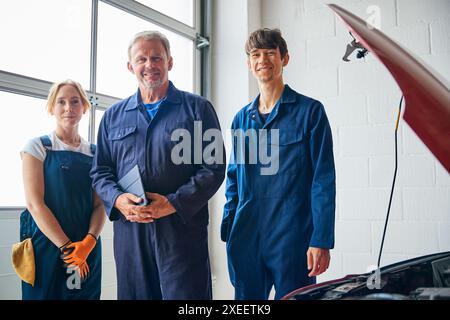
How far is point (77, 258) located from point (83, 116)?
45 cm

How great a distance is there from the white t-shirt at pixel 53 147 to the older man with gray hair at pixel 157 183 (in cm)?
5

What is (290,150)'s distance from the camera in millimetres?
1358

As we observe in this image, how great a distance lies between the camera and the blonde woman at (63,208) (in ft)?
4.38

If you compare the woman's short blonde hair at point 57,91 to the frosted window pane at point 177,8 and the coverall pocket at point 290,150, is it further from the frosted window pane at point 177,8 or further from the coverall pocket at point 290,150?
the coverall pocket at point 290,150

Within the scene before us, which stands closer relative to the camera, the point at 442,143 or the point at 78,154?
the point at 442,143

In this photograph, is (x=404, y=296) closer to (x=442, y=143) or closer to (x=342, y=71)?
(x=442, y=143)

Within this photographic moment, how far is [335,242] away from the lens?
55.1 inches

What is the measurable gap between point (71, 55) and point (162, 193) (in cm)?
55

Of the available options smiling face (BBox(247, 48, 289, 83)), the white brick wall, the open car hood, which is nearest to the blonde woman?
smiling face (BBox(247, 48, 289, 83))

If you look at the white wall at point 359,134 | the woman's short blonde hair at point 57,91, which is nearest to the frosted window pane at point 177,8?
the white wall at point 359,134

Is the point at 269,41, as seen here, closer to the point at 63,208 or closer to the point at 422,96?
the point at 422,96

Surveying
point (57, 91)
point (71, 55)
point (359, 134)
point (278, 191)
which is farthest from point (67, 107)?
point (359, 134)
